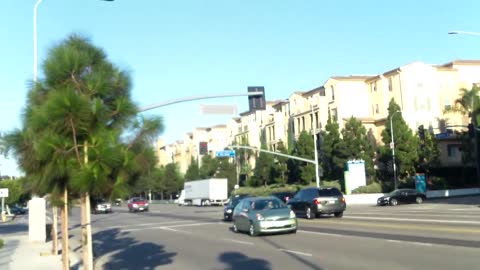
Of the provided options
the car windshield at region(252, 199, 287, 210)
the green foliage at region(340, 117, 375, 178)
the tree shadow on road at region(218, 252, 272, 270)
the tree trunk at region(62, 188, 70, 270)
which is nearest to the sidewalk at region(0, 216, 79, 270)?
the tree trunk at region(62, 188, 70, 270)

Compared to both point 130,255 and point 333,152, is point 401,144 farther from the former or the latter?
point 130,255

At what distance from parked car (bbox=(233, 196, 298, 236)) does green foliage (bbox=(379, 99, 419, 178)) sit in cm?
4059

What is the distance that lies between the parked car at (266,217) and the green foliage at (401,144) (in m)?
40.6

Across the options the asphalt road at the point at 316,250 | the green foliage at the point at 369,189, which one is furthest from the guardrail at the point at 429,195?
the asphalt road at the point at 316,250

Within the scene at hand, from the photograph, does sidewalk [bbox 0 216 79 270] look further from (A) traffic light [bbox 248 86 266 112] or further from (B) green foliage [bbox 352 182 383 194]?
(B) green foliage [bbox 352 182 383 194]

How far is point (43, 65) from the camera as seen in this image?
8430mm

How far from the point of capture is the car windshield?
2270 centimetres

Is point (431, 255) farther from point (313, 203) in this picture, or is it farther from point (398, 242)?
point (313, 203)

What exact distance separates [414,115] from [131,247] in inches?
2172

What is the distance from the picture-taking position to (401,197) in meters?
50.0

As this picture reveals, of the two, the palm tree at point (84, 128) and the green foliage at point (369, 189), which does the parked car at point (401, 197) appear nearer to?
the green foliage at point (369, 189)

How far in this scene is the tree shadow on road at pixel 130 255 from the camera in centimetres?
1560

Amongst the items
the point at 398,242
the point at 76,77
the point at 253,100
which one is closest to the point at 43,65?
the point at 76,77

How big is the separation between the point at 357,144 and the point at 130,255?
49.3 metres
